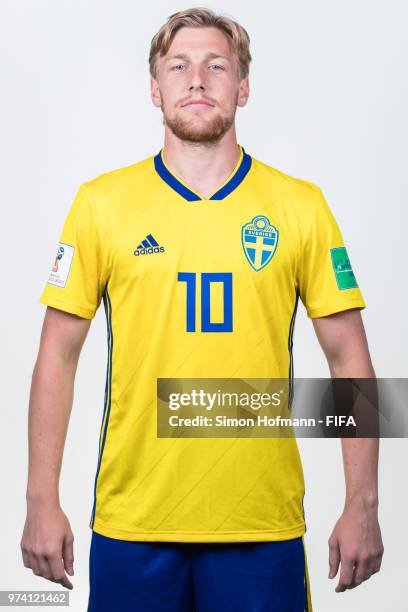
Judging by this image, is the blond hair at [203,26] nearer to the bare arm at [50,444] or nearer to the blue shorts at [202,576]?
the bare arm at [50,444]

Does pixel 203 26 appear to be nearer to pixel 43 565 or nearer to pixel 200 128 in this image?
pixel 200 128

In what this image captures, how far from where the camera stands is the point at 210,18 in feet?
9.94

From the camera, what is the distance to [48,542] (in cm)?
287

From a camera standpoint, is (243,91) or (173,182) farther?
(243,91)

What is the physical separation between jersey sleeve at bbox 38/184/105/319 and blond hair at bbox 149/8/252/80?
0.46 metres

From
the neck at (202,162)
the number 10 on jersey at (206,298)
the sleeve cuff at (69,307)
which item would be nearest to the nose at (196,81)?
the neck at (202,162)

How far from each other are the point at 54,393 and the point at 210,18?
1.02 metres

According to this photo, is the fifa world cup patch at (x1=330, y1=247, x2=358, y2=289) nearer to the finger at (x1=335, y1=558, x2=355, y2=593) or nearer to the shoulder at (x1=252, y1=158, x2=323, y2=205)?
the shoulder at (x1=252, y1=158, x2=323, y2=205)

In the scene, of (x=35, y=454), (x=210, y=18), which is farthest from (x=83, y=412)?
(x=210, y=18)

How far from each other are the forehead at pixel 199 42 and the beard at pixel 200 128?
174mm

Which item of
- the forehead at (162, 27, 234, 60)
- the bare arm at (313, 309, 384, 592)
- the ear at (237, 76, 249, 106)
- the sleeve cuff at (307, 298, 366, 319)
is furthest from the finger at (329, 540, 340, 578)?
the forehead at (162, 27, 234, 60)

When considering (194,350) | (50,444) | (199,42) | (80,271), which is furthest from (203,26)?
(50,444)

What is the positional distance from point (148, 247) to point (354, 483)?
75cm

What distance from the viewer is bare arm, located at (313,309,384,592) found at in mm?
2863
